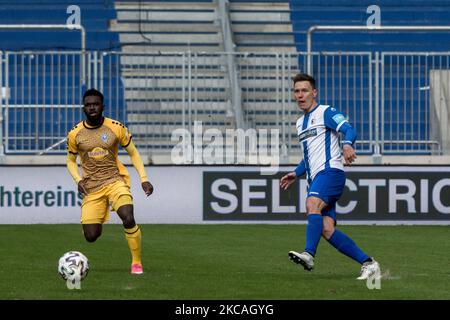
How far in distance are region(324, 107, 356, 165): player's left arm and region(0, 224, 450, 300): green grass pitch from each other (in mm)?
1102

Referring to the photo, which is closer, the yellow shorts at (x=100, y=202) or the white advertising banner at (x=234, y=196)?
the yellow shorts at (x=100, y=202)

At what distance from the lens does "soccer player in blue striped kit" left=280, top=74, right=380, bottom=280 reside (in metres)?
11.4

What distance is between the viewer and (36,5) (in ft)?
92.2

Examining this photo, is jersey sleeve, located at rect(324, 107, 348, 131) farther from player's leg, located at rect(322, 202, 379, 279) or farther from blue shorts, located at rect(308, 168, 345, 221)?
player's leg, located at rect(322, 202, 379, 279)

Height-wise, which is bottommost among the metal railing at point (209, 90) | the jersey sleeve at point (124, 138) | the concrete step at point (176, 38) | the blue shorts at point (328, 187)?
the blue shorts at point (328, 187)

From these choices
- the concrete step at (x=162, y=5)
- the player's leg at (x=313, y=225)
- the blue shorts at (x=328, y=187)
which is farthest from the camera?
the concrete step at (x=162, y=5)

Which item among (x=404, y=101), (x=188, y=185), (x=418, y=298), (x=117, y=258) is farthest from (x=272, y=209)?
(x=418, y=298)

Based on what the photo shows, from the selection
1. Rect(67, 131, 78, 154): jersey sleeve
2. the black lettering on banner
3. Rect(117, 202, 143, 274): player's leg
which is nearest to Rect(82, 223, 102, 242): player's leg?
Rect(117, 202, 143, 274): player's leg

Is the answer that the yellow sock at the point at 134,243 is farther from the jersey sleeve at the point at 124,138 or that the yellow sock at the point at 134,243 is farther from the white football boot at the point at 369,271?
the white football boot at the point at 369,271

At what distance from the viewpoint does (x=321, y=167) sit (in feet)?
38.1

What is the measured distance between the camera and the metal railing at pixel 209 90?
70.3ft

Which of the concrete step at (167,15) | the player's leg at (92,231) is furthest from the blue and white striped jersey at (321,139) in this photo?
the concrete step at (167,15)

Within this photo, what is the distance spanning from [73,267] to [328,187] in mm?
2451
